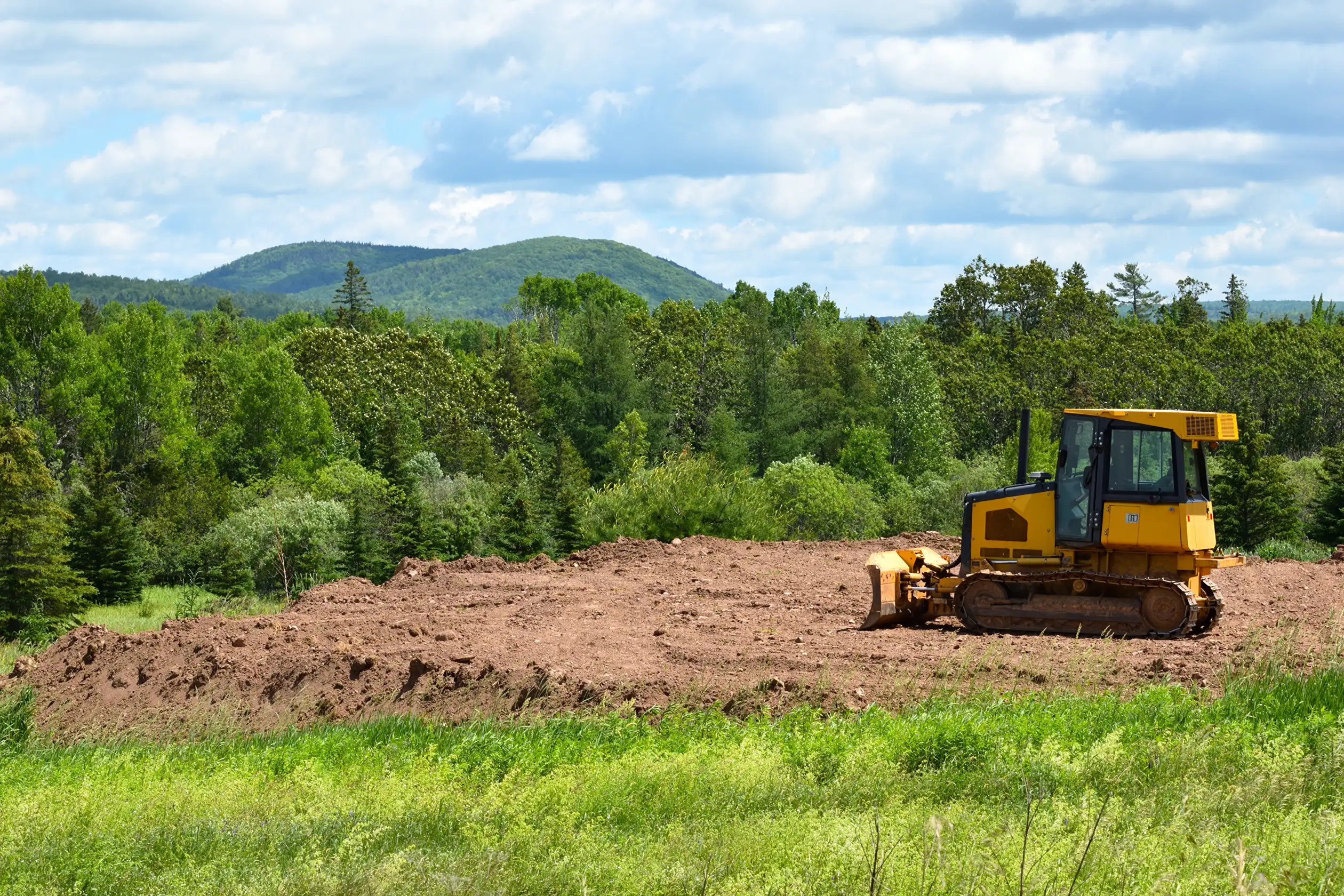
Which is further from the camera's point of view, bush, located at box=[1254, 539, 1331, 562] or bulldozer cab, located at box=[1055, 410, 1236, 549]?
bush, located at box=[1254, 539, 1331, 562]

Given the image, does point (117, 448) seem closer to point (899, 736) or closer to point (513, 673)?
point (513, 673)

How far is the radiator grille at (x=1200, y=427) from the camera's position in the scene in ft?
45.4

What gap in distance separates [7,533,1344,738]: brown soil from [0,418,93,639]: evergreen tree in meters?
17.5

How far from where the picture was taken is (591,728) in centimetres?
1070

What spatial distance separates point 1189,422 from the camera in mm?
13945

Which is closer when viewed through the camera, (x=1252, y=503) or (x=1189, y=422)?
(x=1189, y=422)

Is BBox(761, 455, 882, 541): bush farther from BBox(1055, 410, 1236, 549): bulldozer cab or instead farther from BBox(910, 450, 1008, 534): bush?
BBox(1055, 410, 1236, 549): bulldozer cab

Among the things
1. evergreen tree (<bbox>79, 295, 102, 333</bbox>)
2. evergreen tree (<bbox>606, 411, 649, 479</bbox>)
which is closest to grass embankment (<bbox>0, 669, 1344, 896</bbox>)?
evergreen tree (<bbox>606, 411, 649, 479</bbox>)

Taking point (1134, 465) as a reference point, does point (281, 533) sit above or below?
below

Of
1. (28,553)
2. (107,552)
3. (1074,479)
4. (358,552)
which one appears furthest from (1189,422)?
(107,552)

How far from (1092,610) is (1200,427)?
232cm

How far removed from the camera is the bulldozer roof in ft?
45.3

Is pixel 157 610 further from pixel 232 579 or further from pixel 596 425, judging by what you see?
pixel 596 425

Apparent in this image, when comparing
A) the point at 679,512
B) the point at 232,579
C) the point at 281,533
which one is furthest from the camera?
the point at 281,533
